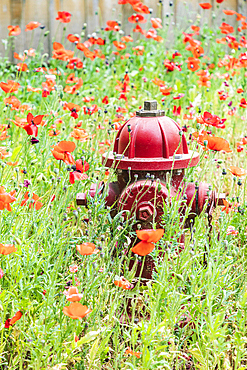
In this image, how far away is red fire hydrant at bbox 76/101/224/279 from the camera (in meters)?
1.86

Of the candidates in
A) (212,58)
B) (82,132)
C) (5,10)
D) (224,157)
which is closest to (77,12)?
(5,10)

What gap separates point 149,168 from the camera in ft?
6.15

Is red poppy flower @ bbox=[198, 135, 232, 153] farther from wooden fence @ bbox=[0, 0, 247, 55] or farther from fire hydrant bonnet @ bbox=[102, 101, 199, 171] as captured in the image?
wooden fence @ bbox=[0, 0, 247, 55]

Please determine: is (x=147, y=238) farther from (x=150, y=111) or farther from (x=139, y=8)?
(x=139, y=8)

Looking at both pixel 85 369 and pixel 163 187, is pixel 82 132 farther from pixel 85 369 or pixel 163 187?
pixel 85 369

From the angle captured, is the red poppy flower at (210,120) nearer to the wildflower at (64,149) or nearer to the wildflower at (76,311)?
the wildflower at (64,149)

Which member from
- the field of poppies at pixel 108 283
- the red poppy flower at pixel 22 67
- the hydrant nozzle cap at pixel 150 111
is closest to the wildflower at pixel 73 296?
the field of poppies at pixel 108 283

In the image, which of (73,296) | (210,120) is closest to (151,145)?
(210,120)

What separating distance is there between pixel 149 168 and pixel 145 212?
0.57 ft

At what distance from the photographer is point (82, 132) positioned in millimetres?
2074

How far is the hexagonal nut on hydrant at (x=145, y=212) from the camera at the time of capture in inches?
72.3

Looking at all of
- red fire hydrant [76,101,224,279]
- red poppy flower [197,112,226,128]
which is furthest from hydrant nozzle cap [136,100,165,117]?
red poppy flower [197,112,226,128]

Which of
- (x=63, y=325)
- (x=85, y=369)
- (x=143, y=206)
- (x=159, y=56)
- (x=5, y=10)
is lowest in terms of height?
(x=85, y=369)

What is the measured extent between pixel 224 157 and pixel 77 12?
270 centimetres
